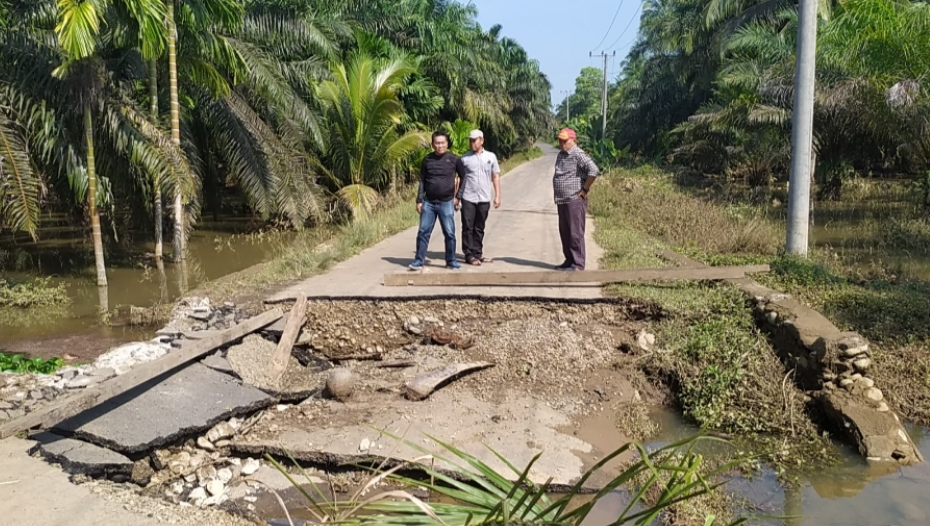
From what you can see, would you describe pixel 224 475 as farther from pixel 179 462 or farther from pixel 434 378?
pixel 434 378

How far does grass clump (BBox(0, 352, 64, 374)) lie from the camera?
6.50 meters

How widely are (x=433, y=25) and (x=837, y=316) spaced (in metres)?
22.7

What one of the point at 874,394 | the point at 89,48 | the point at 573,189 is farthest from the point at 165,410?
the point at 89,48

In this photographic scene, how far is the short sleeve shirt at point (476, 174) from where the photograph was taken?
8867 mm

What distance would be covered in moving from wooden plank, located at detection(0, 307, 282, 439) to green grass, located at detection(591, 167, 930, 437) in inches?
155

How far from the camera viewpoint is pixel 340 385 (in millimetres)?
6008

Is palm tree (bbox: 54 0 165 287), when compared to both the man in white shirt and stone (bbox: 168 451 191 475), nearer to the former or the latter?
the man in white shirt

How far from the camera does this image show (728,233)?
11.2 m

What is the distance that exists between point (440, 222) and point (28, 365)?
4.40 meters

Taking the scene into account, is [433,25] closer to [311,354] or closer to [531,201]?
[531,201]

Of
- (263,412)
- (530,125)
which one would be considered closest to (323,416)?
(263,412)

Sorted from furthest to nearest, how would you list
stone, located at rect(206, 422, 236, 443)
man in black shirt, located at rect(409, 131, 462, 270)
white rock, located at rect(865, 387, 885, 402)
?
man in black shirt, located at rect(409, 131, 462, 270), white rock, located at rect(865, 387, 885, 402), stone, located at rect(206, 422, 236, 443)

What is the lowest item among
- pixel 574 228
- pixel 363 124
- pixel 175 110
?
pixel 574 228

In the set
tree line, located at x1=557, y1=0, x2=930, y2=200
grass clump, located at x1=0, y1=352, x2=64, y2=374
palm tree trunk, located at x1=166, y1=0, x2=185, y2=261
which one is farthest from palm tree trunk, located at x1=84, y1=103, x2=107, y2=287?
tree line, located at x1=557, y1=0, x2=930, y2=200
